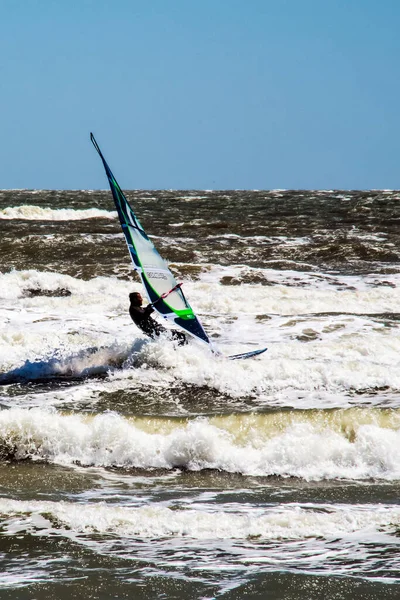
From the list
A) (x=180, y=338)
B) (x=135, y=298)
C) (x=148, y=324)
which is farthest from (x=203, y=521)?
(x=180, y=338)

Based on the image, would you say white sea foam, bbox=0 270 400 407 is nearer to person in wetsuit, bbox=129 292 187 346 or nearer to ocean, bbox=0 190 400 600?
ocean, bbox=0 190 400 600

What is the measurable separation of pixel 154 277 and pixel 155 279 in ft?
0.11

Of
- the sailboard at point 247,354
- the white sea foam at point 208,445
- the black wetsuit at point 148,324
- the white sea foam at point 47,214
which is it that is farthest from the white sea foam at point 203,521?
the white sea foam at point 47,214

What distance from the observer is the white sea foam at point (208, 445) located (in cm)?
905

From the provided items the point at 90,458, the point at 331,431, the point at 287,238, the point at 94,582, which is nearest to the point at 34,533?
the point at 94,582

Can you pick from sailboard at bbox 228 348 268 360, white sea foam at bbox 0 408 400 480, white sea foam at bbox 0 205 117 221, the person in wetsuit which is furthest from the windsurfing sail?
white sea foam at bbox 0 205 117 221

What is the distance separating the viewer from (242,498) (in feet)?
25.3

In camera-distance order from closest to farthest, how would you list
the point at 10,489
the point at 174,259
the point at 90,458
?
the point at 10,489 → the point at 90,458 → the point at 174,259

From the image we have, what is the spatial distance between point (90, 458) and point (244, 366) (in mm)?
4039

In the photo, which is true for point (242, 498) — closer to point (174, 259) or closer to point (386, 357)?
point (386, 357)

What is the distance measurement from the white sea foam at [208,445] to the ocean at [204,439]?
0.08ft

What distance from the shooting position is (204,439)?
31.1 ft

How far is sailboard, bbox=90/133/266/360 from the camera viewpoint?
508 inches

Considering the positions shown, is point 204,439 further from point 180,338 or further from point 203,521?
point 180,338
